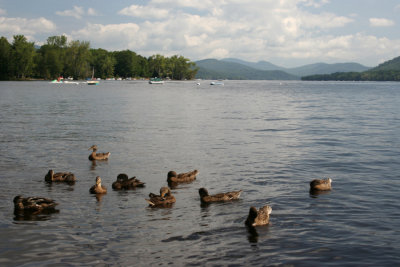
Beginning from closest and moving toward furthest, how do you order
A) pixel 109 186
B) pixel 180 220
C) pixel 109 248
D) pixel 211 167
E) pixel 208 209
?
pixel 109 248
pixel 180 220
pixel 208 209
pixel 109 186
pixel 211 167

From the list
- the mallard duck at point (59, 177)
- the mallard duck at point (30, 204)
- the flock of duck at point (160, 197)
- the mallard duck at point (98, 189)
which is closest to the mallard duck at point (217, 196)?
the flock of duck at point (160, 197)

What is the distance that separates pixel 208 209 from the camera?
48.5 feet

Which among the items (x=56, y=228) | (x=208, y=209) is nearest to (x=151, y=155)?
(x=208, y=209)

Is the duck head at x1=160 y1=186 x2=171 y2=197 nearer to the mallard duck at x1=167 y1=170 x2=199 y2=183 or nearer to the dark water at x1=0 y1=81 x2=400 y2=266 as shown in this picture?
the dark water at x1=0 y1=81 x2=400 y2=266

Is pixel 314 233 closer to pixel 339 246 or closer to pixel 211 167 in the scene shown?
pixel 339 246

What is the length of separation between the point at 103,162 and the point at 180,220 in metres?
10.3

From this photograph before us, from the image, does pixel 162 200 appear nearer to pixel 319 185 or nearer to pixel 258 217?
pixel 258 217

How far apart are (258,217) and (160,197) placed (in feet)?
12.9

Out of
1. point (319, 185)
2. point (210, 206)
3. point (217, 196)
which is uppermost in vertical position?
point (319, 185)

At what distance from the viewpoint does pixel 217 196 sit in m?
15.6

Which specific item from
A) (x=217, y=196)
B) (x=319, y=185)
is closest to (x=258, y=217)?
(x=217, y=196)

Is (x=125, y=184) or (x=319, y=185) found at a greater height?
(x=319, y=185)

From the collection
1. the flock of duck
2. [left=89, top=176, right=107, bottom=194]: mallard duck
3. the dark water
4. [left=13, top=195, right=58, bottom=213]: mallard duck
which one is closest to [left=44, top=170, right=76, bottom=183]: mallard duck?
the flock of duck

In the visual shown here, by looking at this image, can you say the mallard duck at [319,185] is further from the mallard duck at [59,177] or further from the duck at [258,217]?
the mallard duck at [59,177]
